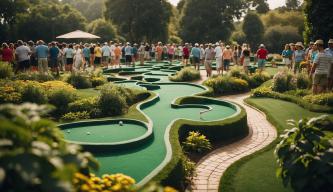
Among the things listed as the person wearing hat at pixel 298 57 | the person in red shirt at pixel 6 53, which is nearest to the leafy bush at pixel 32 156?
the person in red shirt at pixel 6 53

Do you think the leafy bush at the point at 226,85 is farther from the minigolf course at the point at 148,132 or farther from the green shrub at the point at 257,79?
the minigolf course at the point at 148,132

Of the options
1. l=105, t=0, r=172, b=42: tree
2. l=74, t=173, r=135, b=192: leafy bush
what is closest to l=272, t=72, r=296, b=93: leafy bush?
l=74, t=173, r=135, b=192: leafy bush

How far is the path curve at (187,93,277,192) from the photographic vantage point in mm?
6873

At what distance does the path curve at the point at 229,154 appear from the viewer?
6.87 m

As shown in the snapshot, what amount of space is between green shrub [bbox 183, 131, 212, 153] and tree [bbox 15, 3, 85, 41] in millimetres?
38806

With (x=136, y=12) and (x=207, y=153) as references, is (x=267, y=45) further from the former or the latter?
(x=207, y=153)

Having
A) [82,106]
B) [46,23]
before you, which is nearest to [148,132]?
[82,106]

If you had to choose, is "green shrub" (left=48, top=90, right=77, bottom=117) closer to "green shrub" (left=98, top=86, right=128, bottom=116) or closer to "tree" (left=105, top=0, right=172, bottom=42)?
"green shrub" (left=98, top=86, right=128, bottom=116)

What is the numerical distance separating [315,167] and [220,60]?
16227 millimetres

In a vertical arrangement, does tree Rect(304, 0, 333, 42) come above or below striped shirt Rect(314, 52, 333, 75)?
above

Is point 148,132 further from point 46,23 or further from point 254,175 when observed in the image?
point 46,23

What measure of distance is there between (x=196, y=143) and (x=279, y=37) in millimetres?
38862

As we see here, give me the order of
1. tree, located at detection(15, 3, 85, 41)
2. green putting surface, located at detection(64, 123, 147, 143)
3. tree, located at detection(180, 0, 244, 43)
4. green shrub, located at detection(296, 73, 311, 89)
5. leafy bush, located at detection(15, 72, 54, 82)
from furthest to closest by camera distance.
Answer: tree, located at detection(180, 0, 244, 43)
tree, located at detection(15, 3, 85, 41)
green shrub, located at detection(296, 73, 311, 89)
leafy bush, located at detection(15, 72, 54, 82)
green putting surface, located at detection(64, 123, 147, 143)

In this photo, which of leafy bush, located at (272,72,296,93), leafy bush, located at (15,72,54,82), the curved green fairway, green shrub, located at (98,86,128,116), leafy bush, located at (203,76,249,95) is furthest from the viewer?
leafy bush, located at (203,76,249,95)
